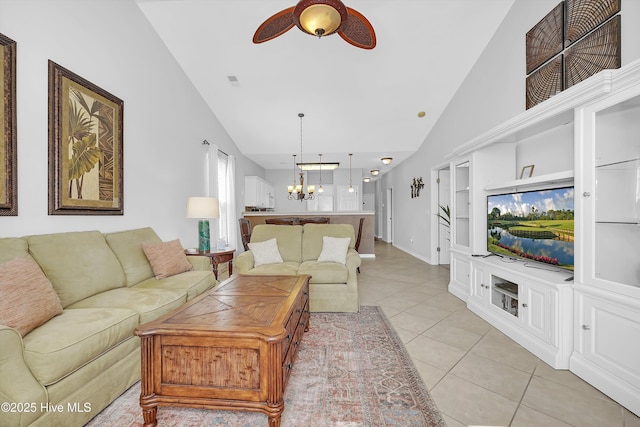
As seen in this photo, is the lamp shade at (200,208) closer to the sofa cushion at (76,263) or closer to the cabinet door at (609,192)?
the sofa cushion at (76,263)

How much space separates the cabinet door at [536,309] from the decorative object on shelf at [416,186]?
4.17 metres

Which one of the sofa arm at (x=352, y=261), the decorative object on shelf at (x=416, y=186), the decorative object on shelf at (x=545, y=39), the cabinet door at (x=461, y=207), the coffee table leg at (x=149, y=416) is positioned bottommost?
the coffee table leg at (x=149, y=416)

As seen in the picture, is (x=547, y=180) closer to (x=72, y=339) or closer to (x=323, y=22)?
(x=323, y=22)

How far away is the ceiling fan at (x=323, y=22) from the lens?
1.85 meters

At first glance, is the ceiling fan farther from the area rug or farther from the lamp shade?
the area rug

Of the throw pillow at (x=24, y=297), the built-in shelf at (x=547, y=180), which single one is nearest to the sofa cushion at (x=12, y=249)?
the throw pillow at (x=24, y=297)

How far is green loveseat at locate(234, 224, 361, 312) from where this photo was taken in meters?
3.09

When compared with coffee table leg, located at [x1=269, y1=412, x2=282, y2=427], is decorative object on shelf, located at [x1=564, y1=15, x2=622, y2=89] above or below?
above

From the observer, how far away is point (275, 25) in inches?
87.2

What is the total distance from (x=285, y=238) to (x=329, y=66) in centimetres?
264

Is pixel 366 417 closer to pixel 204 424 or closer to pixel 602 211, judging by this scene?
pixel 204 424

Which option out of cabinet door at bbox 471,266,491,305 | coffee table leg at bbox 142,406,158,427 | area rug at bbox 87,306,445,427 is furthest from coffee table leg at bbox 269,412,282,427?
cabinet door at bbox 471,266,491,305

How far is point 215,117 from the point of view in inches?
213

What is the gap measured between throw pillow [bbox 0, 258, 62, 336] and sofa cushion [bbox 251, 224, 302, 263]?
7.57ft
